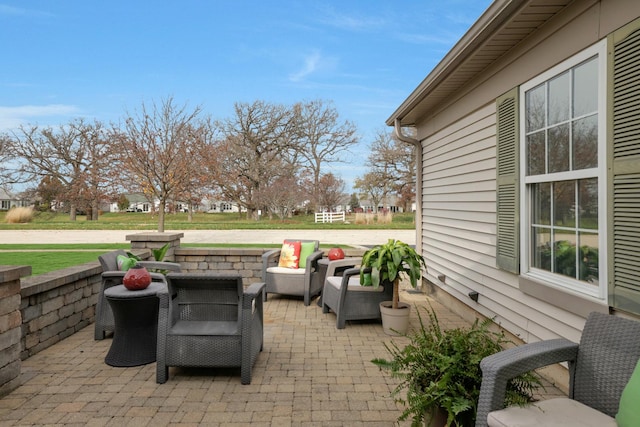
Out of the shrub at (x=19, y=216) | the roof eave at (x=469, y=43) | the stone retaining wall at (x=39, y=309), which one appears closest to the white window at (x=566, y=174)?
the roof eave at (x=469, y=43)

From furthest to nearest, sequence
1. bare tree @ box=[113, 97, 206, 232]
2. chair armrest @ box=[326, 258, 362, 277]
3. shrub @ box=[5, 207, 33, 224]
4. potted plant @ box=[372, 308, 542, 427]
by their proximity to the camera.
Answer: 1. shrub @ box=[5, 207, 33, 224]
2. bare tree @ box=[113, 97, 206, 232]
3. chair armrest @ box=[326, 258, 362, 277]
4. potted plant @ box=[372, 308, 542, 427]

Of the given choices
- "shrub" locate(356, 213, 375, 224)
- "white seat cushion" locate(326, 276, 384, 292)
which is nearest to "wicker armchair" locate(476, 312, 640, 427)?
"white seat cushion" locate(326, 276, 384, 292)

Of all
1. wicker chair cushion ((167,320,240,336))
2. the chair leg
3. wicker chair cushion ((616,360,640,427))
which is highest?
wicker chair cushion ((616,360,640,427))

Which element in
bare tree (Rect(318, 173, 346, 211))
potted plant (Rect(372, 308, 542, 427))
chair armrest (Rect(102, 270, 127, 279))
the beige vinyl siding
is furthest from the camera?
bare tree (Rect(318, 173, 346, 211))

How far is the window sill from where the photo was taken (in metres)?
2.57

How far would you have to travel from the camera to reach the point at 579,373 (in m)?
1.88

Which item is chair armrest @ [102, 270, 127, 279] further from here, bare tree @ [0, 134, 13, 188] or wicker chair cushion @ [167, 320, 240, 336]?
bare tree @ [0, 134, 13, 188]

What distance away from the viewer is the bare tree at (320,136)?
96.1 ft

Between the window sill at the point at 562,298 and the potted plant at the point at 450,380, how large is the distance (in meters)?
0.95

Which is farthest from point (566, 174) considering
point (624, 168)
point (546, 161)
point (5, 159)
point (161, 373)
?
point (5, 159)

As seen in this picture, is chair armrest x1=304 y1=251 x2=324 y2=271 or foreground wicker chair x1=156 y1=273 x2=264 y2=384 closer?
foreground wicker chair x1=156 y1=273 x2=264 y2=384

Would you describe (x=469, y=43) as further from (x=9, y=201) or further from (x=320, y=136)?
(x=9, y=201)

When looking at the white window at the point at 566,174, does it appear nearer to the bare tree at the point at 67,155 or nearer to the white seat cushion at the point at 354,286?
the white seat cushion at the point at 354,286

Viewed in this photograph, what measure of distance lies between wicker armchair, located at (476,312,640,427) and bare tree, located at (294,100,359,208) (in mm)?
28062
